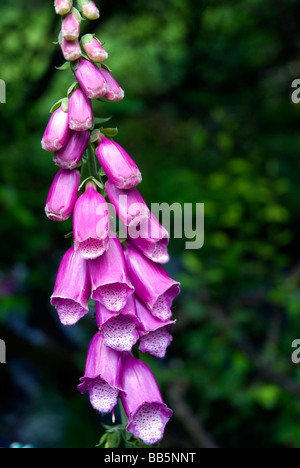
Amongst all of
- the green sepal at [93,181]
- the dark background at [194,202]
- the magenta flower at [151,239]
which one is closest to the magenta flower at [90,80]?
the green sepal at [93,181]

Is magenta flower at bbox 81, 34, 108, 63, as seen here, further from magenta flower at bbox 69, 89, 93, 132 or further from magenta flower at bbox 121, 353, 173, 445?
magenta flower at bbox 121, 353, 173, 445

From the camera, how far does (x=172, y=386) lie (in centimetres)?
230

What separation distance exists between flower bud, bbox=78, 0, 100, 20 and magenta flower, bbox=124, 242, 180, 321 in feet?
1.39

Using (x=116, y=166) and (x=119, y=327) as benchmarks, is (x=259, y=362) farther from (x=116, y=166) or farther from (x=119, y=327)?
(x=116, y=166)

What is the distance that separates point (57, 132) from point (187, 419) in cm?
156

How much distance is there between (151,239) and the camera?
3.14 ft

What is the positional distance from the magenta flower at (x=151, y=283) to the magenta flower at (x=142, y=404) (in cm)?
11

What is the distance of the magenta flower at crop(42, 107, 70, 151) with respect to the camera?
88 cm

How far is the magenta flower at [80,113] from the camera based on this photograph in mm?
871

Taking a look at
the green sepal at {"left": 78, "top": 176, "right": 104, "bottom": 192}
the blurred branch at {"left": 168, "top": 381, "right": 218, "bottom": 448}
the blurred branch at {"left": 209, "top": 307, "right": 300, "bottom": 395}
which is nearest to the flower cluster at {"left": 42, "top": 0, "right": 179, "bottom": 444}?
the green sepal at {"left": 78, "top": 176, "right": 104, "bottom": 192}

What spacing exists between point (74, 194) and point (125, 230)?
0.39 feet

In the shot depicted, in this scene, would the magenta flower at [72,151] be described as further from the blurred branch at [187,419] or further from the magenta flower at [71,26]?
the blurred branch at [187,419]

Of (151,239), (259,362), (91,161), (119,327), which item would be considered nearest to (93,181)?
(91,161)
